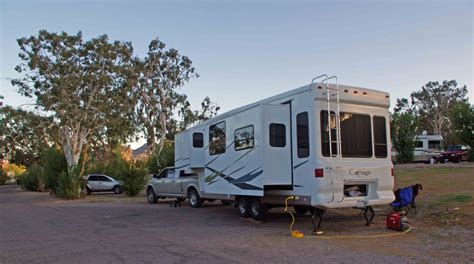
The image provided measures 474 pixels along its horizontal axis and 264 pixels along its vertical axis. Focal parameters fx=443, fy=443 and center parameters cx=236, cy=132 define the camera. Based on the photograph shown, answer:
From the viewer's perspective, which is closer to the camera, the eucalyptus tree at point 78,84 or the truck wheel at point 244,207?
the truck wheel at point 244,207

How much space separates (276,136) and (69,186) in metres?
16.8

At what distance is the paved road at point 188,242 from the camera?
24.2ft

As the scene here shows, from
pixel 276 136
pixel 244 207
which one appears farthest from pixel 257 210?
pixel 276 136

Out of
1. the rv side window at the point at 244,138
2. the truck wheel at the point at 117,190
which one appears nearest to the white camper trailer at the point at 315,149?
the rv side window at the point at 244,138

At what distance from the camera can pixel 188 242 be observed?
29.1 feet

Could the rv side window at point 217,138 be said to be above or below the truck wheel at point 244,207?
above

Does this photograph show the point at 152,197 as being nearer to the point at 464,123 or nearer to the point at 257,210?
the point at 257,210

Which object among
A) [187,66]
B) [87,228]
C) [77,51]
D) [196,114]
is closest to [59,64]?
[77,51]

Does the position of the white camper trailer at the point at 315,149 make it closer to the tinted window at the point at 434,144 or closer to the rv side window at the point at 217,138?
the rv side window at the point at 217,138

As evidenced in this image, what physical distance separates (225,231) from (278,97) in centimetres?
348

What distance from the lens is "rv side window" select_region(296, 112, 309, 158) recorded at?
9.96 metres

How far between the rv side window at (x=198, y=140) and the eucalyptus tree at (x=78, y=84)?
20.4 m

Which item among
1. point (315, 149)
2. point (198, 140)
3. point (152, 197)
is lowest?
point (152, 197)

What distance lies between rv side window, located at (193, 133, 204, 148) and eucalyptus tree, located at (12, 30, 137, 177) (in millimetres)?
20397
